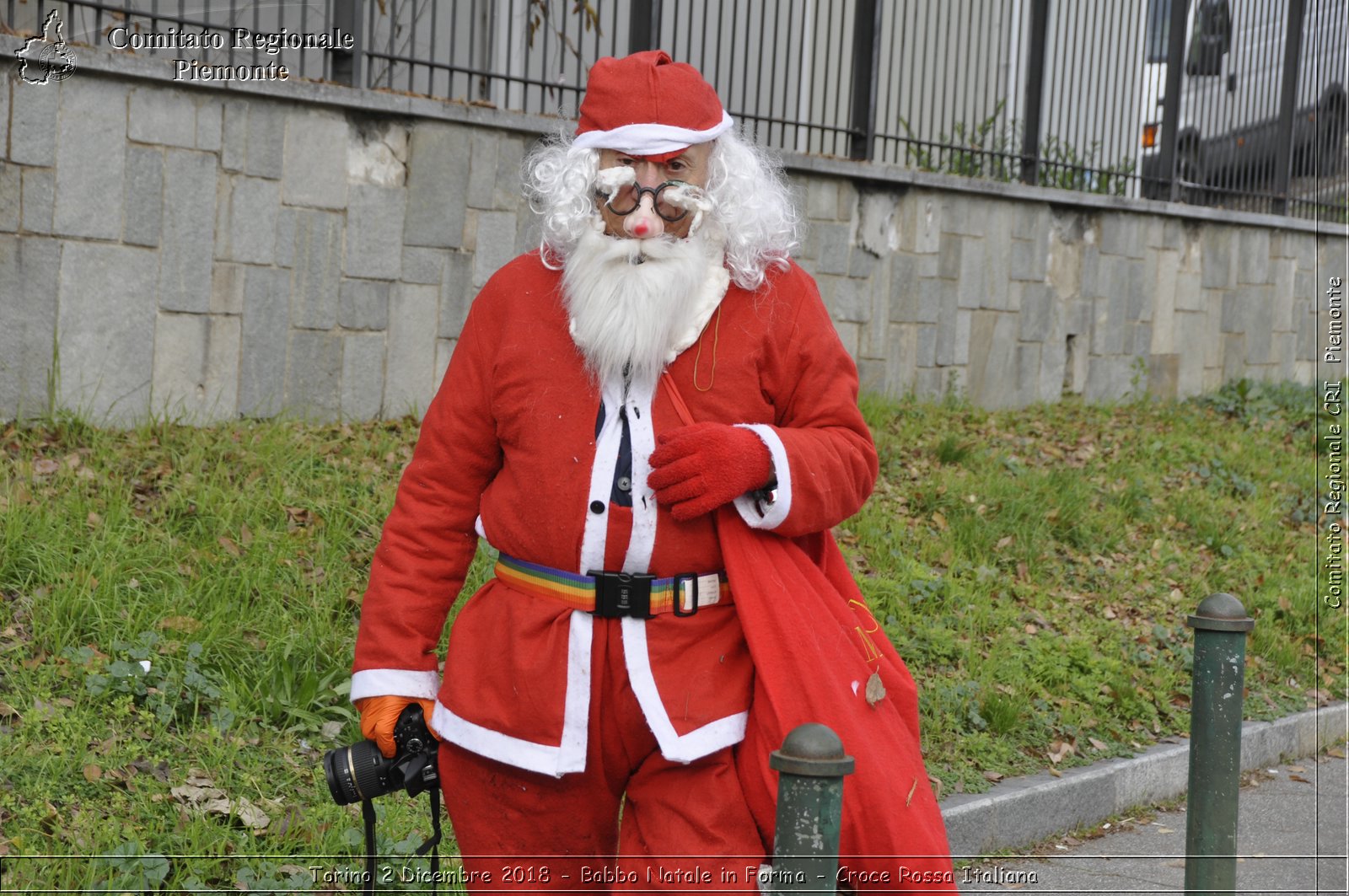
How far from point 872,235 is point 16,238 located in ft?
16.7

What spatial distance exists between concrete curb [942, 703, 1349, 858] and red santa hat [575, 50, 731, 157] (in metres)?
2.66

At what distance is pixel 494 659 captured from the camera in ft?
8.30

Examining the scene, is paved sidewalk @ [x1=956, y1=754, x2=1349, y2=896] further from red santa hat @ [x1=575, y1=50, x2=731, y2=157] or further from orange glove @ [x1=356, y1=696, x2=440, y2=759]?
red santa hat @ [x1=575, y1=50, x2=731, y2=157]

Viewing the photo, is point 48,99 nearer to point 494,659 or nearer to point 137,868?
point 137,868

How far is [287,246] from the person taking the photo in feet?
21.3

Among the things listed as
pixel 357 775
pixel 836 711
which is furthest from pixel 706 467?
pixel 357 775

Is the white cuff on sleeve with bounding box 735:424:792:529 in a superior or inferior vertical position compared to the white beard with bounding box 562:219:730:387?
inferior

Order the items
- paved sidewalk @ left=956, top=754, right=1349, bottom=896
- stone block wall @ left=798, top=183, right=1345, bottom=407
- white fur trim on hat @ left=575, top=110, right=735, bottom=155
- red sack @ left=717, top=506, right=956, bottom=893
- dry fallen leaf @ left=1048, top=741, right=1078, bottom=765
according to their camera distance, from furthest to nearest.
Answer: stone block wall @ left=798, top=183, right=1345, bottom=407 < dry fallen leaf @ left=1048, top=741, right=1078, bottom=765 < paved sidewalk @ left=956, top=754, right=1349, bottom=896 < white fur trim on hat @ left=575, top=110, right=735, bottom=155 < red sack @ left=717, top=506, right=956, bottom=893

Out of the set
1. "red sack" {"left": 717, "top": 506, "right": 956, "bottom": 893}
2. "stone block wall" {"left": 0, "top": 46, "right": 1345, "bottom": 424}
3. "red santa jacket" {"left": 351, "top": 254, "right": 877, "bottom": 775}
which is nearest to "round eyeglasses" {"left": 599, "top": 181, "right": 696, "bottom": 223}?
"red santa jacket" {"left": 351, "top": 254, "right": 877, "bottom": 775}

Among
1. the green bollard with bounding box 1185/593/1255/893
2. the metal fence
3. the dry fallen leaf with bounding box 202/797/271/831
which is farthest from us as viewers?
the metal fence

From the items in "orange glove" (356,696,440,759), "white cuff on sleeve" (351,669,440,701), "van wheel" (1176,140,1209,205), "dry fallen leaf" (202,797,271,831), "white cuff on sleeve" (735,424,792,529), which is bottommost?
"dry fallen leaf" (202,797,271,831)

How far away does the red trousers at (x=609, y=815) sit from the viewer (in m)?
2.37

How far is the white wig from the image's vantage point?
261cm

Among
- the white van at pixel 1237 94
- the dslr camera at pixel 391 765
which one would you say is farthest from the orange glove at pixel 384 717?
the white van at pixel 1237 94
